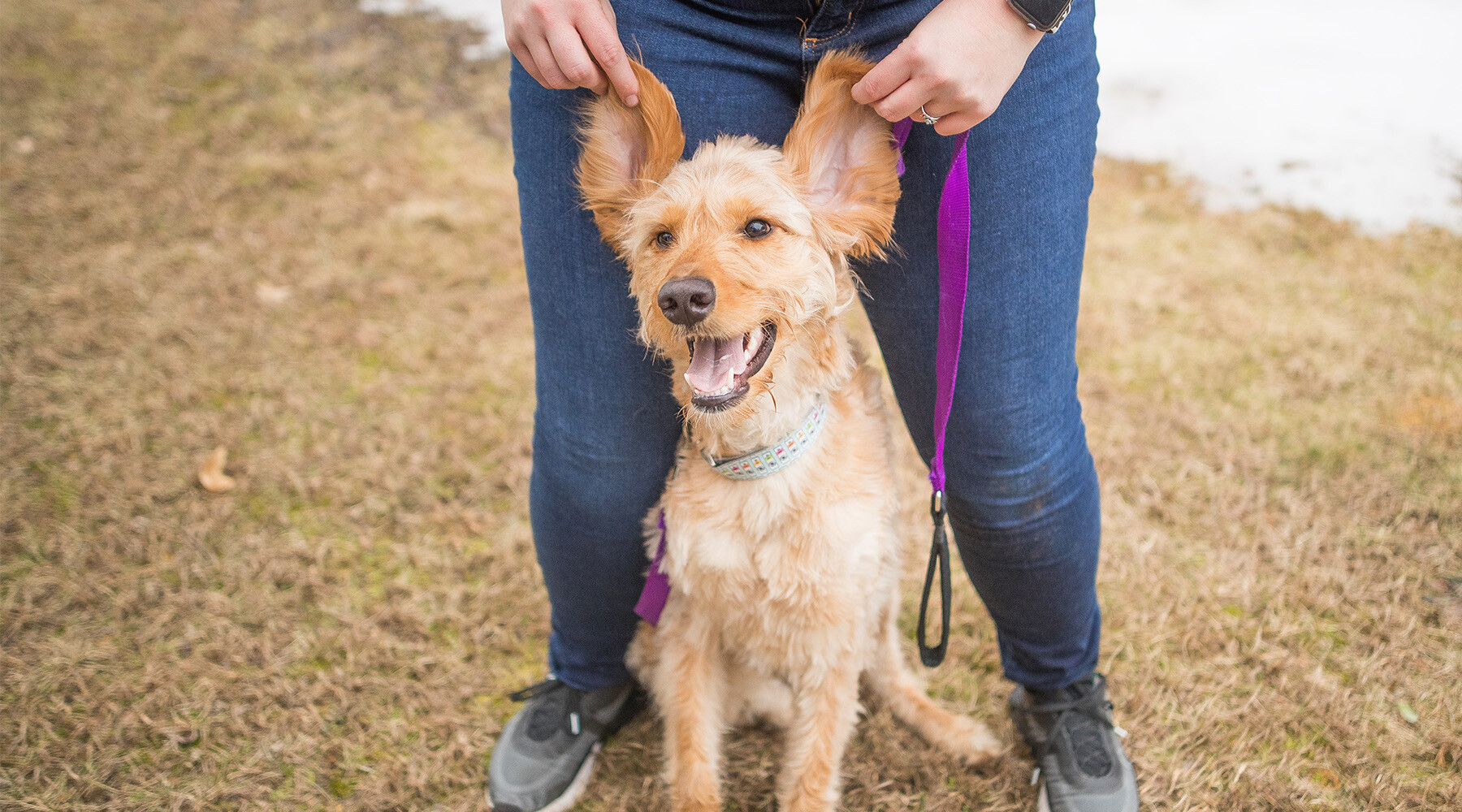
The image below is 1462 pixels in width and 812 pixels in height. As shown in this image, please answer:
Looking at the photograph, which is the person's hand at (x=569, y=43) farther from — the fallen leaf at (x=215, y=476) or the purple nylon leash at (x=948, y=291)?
the fallen leaf at (x=215, y=476)

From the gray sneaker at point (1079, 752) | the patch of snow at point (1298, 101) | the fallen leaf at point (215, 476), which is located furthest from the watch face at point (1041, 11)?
the patch of snow at point (1298, 101)

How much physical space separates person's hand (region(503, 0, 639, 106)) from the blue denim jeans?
11 cm

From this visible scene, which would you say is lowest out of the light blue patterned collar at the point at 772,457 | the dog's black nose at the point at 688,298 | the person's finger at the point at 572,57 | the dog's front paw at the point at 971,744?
the dog's front paw at the point at 971,744

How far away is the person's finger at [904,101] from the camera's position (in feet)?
4.25

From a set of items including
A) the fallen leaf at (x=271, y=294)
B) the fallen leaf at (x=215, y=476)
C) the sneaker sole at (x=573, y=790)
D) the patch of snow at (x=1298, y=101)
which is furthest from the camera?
the patch of snow at (x=1298, y=101)

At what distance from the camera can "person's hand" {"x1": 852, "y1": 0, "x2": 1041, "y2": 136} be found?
1.26 meters

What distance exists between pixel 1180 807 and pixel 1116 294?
2.58m

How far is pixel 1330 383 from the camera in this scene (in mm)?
3254

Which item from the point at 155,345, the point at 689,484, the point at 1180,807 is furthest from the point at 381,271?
the point at 1180,807

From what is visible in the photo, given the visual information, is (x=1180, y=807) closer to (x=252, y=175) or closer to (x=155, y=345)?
(x=155, y=345)

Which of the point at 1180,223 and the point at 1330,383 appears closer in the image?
the point at 1330,383

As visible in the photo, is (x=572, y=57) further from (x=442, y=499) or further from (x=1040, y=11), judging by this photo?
(x=442, y=499)

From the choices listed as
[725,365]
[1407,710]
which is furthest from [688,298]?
[1407,710]

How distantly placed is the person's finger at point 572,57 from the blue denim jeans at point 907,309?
0.43 ft
